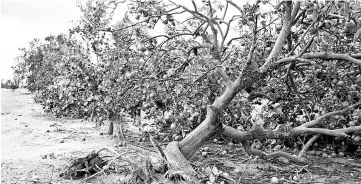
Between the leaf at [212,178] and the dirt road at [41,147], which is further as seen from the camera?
the dirt road at [41,147]

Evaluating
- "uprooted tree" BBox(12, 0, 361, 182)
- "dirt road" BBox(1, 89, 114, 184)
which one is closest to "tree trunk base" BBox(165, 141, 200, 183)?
"uprooted tree" BBox(12, 0, 361, 182)

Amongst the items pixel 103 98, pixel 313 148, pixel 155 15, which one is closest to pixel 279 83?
pixel 313 148

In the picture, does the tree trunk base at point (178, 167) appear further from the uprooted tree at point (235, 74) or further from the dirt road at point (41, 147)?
the dirt road at point (41, 147)

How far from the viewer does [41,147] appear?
17.2 ft

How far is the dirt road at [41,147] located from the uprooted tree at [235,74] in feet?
2.07

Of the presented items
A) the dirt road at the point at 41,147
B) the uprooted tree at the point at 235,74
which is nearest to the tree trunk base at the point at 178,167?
the uprooted tree at the point at 235,74

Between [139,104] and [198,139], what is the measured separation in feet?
6.27

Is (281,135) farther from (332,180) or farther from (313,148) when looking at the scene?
(313,148)

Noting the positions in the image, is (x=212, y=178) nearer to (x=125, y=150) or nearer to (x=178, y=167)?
(x=178, y=167)

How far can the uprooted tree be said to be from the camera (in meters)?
3.67

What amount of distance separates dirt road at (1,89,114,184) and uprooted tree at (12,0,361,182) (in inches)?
24.8

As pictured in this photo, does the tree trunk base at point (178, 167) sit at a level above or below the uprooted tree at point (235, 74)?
below

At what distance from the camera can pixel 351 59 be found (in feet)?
11.7

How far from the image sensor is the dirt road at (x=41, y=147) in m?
3.59
